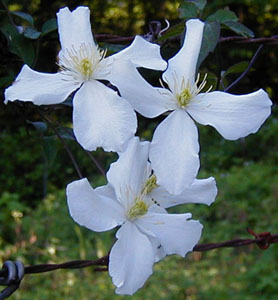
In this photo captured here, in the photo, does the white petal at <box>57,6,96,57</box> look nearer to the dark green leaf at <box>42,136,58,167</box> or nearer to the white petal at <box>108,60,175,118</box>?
the white petal at <box>108,60,175,118</box>

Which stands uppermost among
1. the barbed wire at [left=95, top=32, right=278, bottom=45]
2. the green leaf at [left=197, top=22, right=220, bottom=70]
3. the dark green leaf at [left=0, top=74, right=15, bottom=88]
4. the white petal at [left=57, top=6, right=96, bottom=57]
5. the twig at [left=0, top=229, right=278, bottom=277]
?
the white petal at [left=57, top=6, right=96, bottom=57]

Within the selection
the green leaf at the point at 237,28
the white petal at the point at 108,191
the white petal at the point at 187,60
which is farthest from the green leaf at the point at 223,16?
the white petal at the point at 108,191

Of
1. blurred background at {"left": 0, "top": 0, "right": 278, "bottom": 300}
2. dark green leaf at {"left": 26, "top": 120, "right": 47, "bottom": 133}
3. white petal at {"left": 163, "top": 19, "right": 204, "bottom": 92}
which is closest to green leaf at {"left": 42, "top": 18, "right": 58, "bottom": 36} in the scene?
blurred background at {"left": 0, "top": 0, "right": 278, "bottom": 300}

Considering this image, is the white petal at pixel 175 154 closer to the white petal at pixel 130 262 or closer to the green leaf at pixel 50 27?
the white petal at pixel 130 262

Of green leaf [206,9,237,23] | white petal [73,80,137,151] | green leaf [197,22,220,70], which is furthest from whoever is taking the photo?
green leaf [206,9,237,23]

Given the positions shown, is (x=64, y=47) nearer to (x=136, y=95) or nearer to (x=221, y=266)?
(x=136, y=95)

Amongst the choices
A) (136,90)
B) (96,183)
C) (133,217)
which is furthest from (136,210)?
(96,183)
